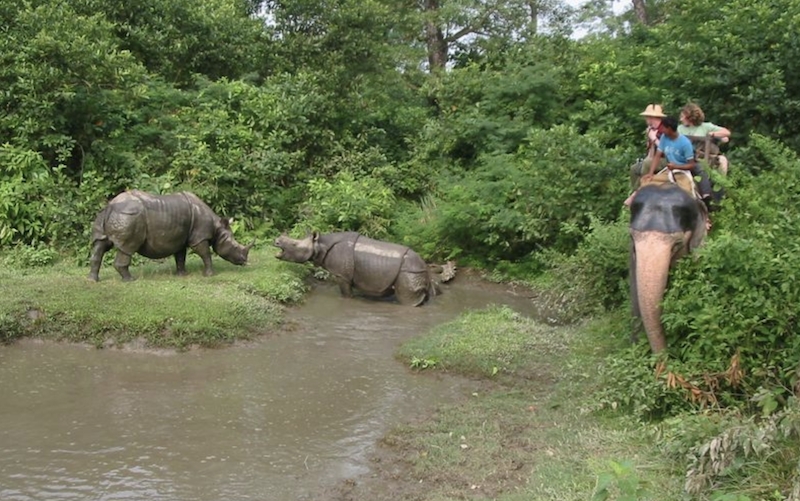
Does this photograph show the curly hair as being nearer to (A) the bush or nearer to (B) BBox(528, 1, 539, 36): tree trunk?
(A) the bush

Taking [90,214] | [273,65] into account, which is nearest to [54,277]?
[90,214]

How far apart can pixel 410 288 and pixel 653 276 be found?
5777 millimetres

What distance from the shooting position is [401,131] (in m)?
19.3

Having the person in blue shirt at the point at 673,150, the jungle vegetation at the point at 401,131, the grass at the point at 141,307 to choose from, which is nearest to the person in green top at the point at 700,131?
the jungle vegetation at the point at 401,131

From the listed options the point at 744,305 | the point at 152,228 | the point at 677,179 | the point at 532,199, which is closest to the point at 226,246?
the point at 152,228

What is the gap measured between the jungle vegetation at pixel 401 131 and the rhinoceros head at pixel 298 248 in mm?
1782

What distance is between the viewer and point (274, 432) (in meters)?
6.75

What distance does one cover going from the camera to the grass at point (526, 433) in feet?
17.4

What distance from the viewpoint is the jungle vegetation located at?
9438 mm

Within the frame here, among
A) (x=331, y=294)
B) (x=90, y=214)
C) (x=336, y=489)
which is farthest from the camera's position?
(x=90, y=214)

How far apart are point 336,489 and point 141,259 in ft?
26.4

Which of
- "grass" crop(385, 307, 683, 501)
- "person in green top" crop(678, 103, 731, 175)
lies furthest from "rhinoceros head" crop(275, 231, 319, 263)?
"person in green top" crop(678, 103, 731, 175)

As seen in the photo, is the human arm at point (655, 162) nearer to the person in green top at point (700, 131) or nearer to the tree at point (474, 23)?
the person in green top at point (700, 131)

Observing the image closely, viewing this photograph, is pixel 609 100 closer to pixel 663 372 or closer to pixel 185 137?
pixel 185 137
